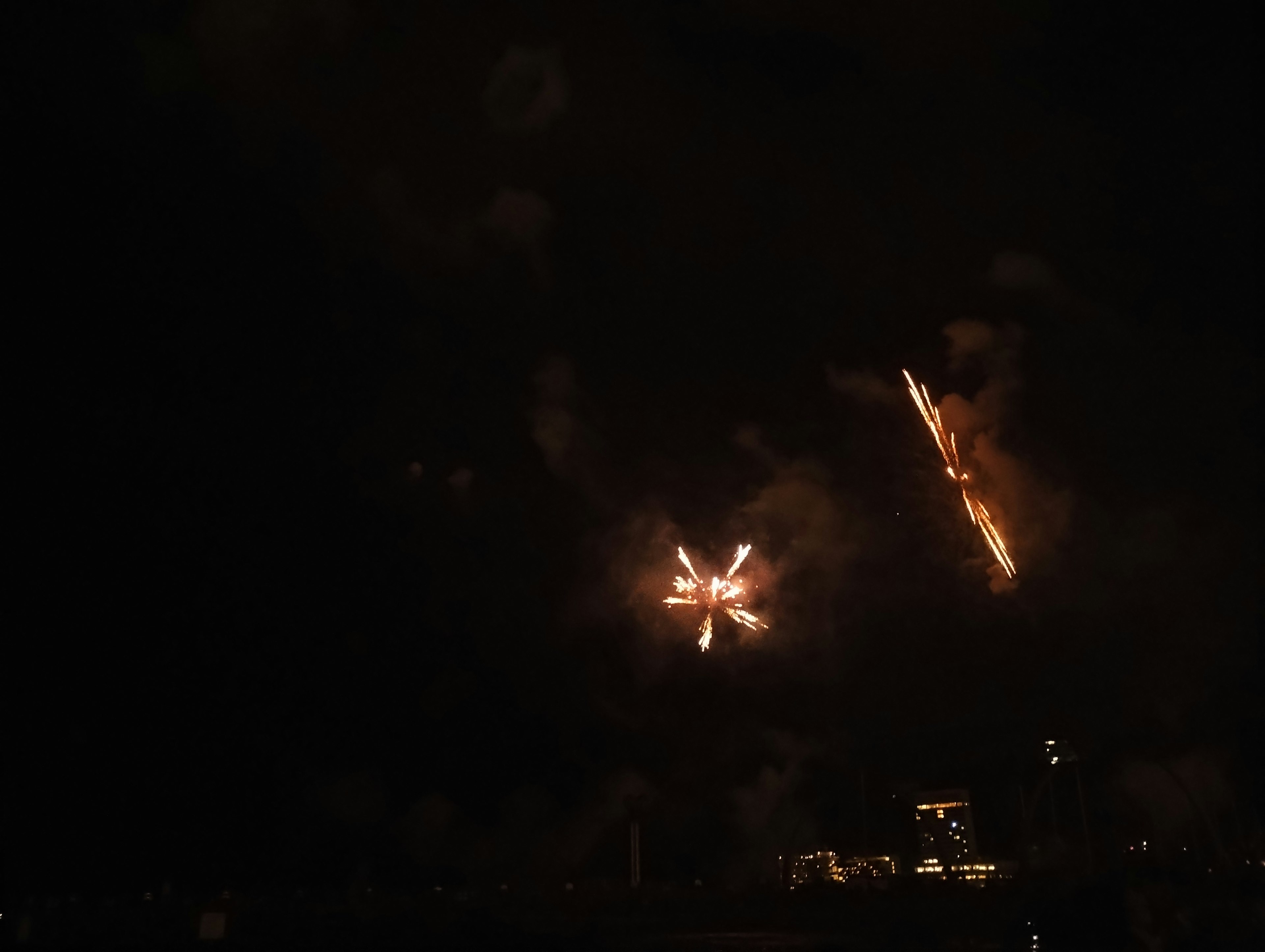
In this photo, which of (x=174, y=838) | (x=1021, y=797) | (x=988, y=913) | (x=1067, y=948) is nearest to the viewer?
(x=1067, y=948)

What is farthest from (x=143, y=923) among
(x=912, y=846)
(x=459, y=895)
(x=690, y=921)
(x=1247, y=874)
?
(x=912, y=846)

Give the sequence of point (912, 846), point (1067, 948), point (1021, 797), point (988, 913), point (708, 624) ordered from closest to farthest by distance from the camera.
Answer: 1. point (1067, 948)
2. point (988, 913)
3. point (708, 624)
4. point (1021, 797)
5. point (912, 846)

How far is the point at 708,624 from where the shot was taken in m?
42.7

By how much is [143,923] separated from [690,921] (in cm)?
2027

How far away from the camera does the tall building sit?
116m

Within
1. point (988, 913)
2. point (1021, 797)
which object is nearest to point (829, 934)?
point (988, 913)

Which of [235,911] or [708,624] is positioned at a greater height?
[708,624]

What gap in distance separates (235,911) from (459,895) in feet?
68.3

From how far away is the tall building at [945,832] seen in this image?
116269mm

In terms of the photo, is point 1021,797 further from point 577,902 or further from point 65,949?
point 65,949

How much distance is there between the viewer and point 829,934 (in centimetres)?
3528

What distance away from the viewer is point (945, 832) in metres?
121

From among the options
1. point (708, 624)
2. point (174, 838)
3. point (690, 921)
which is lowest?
point (690, 921)

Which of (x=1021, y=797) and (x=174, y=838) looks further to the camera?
(x=1021, y=797)
